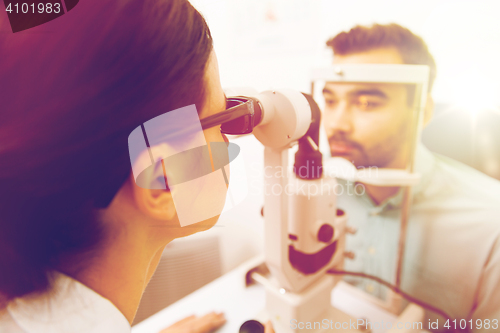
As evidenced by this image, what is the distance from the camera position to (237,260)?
1203 millimetres

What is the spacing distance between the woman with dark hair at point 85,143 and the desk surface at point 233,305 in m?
0.41

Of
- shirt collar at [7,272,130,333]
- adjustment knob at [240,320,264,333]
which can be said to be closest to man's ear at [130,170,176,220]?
shirt collar at [7,272,130,333]

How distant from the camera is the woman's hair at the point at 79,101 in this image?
29 cm

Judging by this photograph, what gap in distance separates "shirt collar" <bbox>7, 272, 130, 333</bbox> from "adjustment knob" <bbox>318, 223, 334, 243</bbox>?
1.25 feet

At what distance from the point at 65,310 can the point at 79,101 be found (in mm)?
304

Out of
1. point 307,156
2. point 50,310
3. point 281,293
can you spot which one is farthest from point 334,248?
point 50,310

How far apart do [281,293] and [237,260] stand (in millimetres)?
593

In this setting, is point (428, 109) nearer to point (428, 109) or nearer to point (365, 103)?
point (428, 109)

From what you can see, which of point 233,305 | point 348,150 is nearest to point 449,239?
point 348,150

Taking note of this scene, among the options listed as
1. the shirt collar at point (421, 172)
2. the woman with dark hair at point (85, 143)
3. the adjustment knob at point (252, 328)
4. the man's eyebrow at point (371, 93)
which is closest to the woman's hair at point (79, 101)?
the woman with dark hair at point (85, 143)

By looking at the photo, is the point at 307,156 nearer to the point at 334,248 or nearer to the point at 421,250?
the point at 334,248

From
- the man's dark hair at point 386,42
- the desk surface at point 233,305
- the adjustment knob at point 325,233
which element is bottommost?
the desk surface at point 233,305

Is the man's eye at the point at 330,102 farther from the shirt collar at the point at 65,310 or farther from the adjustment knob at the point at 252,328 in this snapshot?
the shirt collar at the point at 65,310

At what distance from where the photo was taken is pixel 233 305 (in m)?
0.83
